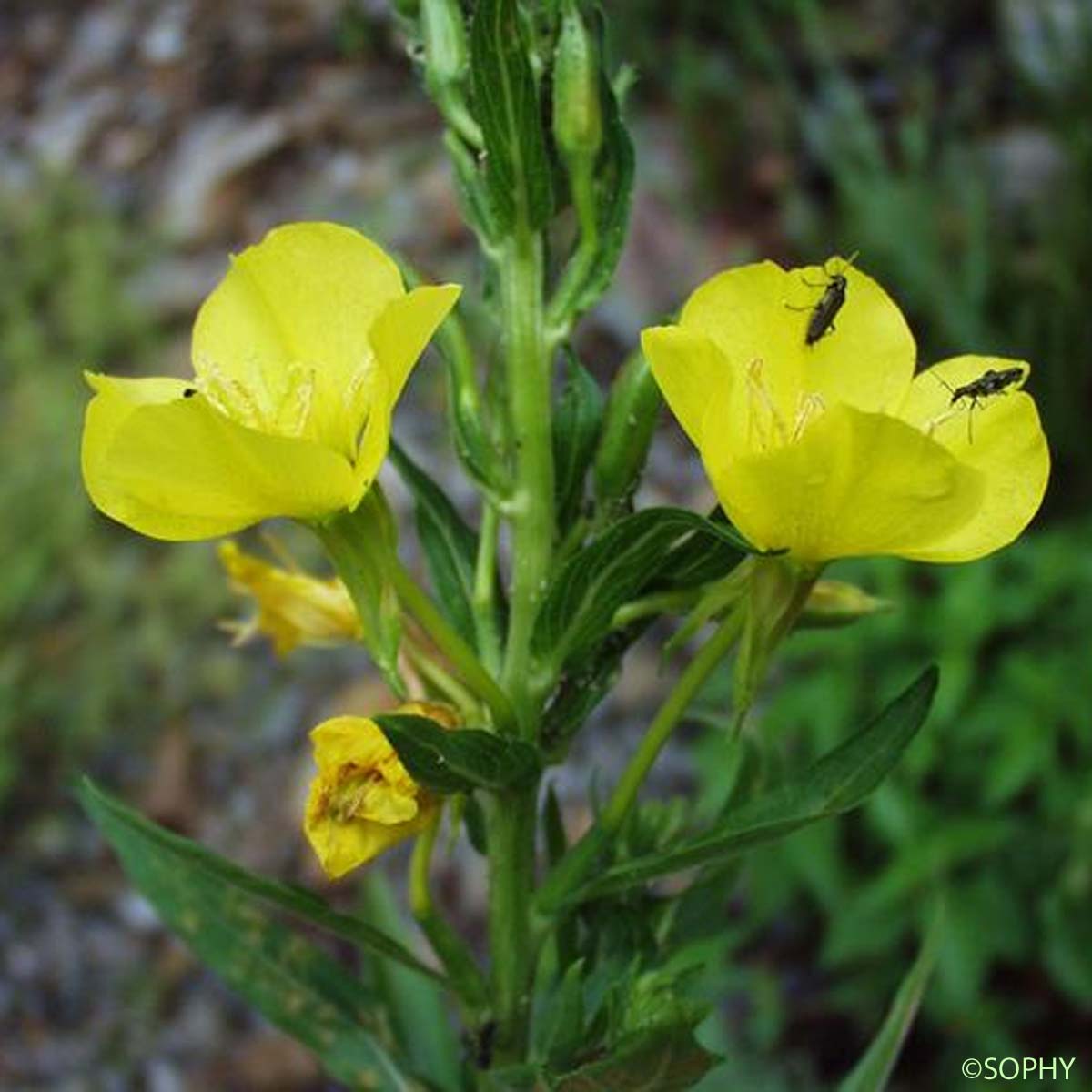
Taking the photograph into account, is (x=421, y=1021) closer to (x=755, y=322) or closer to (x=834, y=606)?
(x=834, y=606)

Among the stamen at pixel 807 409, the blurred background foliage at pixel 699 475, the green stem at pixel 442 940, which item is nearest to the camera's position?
the stamen at pixel 807 409

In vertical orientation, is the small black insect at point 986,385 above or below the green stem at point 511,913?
above

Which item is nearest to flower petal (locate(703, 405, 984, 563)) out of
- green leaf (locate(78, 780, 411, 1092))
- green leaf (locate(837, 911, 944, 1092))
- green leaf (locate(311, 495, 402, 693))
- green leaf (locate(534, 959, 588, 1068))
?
green leaf (locate(311, 495, 402, 693))

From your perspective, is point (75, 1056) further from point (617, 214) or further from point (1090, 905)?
point (617, 214)

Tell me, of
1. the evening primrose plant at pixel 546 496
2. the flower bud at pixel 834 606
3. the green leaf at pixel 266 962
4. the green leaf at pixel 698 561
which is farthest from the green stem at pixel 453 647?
the green leaf at pixel 266 962

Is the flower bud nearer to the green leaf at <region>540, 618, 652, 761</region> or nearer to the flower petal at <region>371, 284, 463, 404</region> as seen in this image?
the green leaf at <region>540, 618, 652, 761</region>

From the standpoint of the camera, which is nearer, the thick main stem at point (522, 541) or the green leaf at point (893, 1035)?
the thick main stem at point (522, 541)

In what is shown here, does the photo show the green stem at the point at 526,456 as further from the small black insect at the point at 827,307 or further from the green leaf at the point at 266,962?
the green leaf at the point at 266,962
